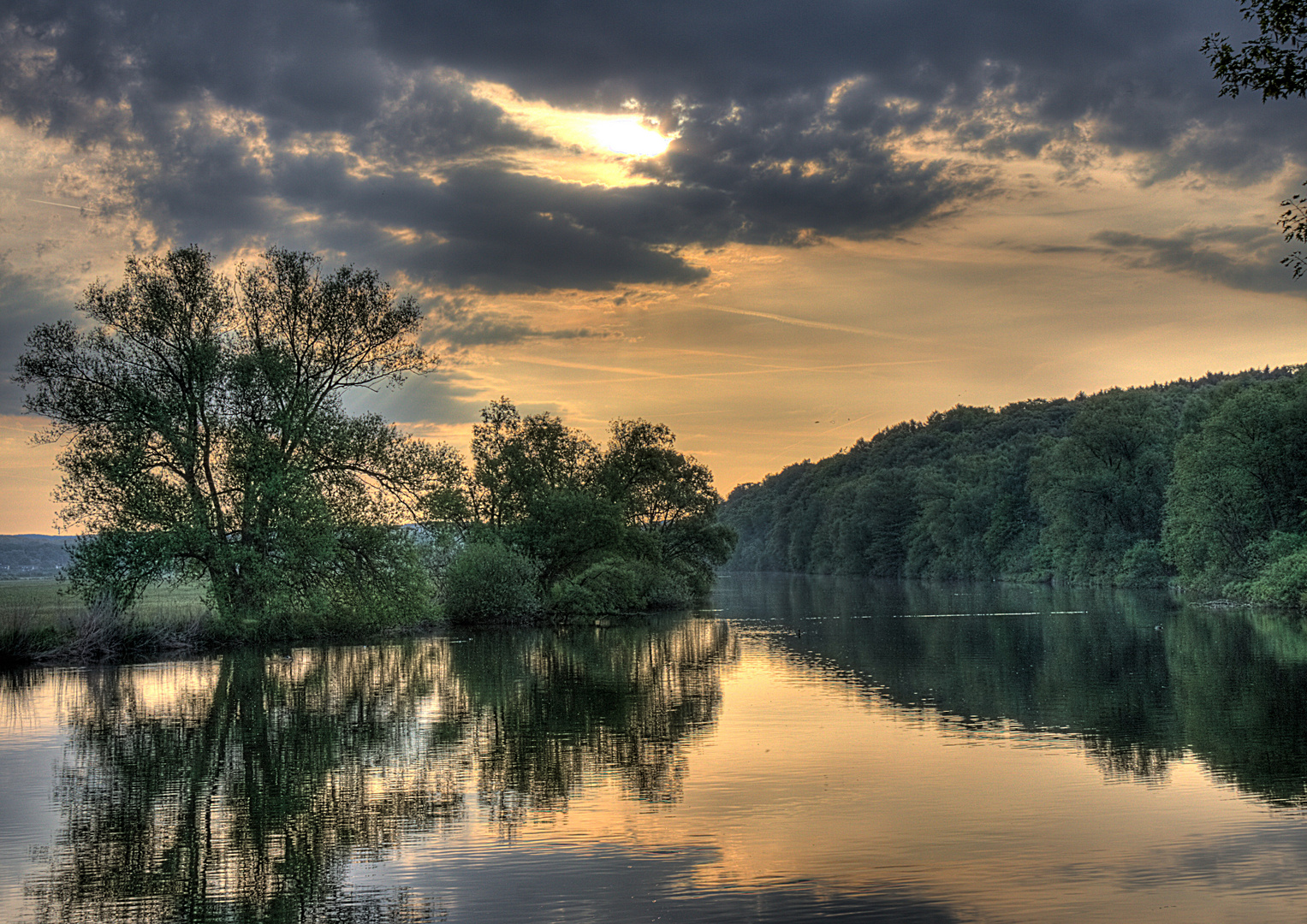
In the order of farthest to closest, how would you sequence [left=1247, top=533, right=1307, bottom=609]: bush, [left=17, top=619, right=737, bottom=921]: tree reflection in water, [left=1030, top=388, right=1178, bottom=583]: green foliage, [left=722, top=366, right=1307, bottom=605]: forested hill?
[left=1030, top=388, right=1178, bottom=583]: green foliage → [left=722, top=366, right=1307, bottom=605]: forested hill → [left=1247, top=533, right=1307, bottom=609]: bush → [left=17, top=619, right=737, bottom=921]: tree reflection in water

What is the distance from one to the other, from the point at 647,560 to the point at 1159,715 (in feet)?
176

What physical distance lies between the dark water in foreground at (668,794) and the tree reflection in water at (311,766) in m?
0.07

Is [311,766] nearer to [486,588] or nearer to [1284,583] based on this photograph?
[486,588]

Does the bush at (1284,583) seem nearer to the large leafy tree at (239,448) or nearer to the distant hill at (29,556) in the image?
the large leafy tree at (239,448)

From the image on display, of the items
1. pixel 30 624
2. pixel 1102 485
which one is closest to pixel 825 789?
pixel 30 624

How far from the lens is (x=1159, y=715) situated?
2214 centimetres

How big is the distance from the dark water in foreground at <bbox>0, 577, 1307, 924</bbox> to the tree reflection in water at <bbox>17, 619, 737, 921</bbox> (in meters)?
0.07

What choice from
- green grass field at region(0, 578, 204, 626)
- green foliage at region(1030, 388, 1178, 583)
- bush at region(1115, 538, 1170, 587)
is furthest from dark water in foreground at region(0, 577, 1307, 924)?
green foliage at region(1030, 388, 1178, 583)

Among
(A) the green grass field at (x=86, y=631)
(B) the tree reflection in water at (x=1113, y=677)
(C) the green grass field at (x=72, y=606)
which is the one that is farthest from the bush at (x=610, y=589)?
(A) the green grass field at (x=86, y=631)

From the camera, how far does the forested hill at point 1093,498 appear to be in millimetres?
64625

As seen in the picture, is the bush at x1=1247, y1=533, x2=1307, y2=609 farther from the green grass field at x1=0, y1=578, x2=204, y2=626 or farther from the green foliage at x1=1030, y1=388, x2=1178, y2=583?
the green grass field at x1=0, y1=578, x2=204, y2=626

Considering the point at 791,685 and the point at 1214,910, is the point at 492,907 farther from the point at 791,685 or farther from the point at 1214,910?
the point at 791,685

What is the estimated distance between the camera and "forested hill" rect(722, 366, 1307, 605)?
64625mm

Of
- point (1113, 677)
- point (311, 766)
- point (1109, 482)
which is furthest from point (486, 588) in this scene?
point (1109, 482)
